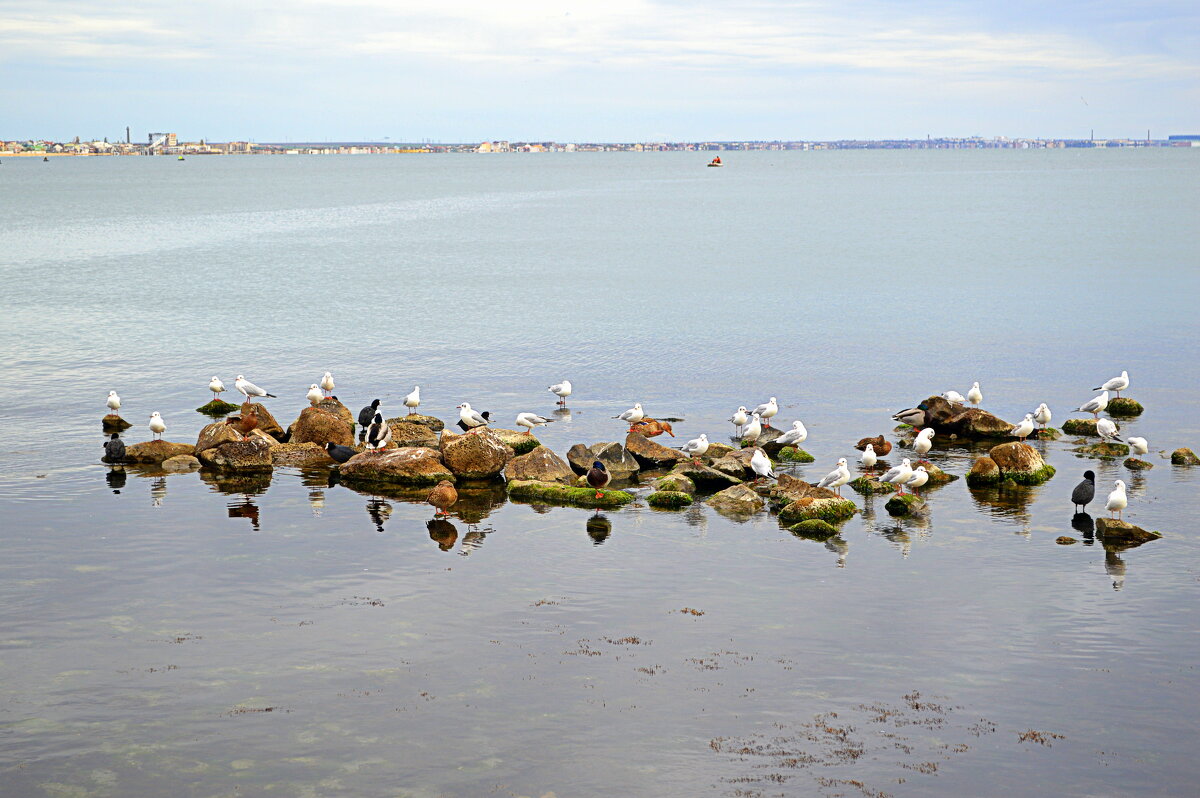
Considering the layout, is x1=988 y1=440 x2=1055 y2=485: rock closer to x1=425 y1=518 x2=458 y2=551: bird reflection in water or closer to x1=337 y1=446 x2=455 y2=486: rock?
x1=425 y1=518 x2=458 y2=551: bird reflection in water

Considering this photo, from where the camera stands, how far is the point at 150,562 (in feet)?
84.9

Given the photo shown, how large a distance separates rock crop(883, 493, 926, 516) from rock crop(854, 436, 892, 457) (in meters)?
4.88

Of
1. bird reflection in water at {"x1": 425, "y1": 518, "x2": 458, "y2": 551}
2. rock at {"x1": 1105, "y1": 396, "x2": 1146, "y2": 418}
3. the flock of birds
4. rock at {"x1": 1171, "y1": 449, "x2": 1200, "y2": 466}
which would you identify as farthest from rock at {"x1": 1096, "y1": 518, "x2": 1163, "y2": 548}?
bird reflection in water at {"x1": 425, "y1": 518, "x2": 458, "y2": 551}

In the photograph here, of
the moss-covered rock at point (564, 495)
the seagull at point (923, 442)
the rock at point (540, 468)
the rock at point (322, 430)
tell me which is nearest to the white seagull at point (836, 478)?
the seagull at point (923, 442)

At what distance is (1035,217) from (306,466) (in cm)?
13056

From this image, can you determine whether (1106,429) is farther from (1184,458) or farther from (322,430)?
(322,430)

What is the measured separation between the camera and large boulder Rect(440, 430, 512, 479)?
33.4m

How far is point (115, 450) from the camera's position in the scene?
114 feet

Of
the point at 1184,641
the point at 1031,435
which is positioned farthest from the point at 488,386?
the point at 1184,641

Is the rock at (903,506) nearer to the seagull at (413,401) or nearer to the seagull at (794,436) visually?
the seagull at (794,436)

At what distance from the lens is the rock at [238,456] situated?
34.2 meters

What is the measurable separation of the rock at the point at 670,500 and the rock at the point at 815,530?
11.3 ft

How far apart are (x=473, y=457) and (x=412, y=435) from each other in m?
3.78

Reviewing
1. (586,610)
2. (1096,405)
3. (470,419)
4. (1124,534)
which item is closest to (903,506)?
(1124,534)
